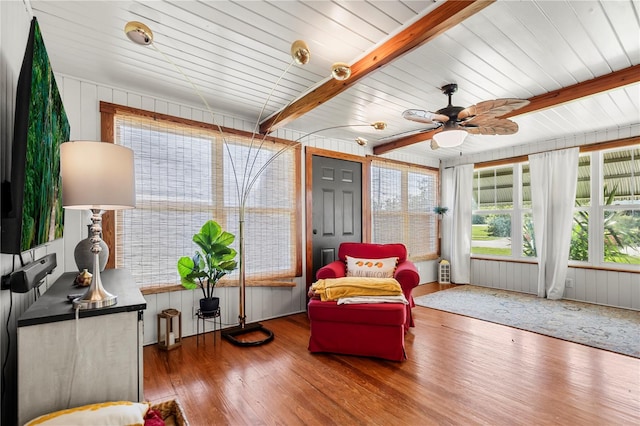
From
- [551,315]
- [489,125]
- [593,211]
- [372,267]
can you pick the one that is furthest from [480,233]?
[489,125]

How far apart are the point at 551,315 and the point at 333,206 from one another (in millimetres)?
2978

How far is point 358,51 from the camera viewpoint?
2145 millimetres

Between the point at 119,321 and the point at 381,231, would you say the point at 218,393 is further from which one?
the point at 381,231

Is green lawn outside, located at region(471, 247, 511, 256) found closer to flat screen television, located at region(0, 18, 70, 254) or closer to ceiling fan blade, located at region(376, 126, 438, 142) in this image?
ceiling fan blade, located at region(376, 126, 438, 142)

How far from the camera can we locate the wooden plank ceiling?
5.77 feet

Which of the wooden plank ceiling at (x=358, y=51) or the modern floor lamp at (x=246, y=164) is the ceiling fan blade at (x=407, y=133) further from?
the modern floor lamp at (x=246, y=164)

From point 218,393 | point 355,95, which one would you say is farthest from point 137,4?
point 218,393

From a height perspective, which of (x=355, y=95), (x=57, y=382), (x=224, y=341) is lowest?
(x=224, y=341)

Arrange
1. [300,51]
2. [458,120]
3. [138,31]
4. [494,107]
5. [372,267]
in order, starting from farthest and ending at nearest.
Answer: [372,267] < [458,120] < [494,107] < [300,51] < [138,31]

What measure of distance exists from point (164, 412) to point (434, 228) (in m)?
5.25

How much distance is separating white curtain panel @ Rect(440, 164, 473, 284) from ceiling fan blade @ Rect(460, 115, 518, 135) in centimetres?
278

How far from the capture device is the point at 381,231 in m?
4.96

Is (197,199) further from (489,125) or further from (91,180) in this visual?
(489,125)

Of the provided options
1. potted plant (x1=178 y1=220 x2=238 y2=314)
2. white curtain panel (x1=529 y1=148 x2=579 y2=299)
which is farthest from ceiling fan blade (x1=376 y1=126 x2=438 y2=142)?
potted plant (x1=178 y1=220 x2=238 y2=314)
